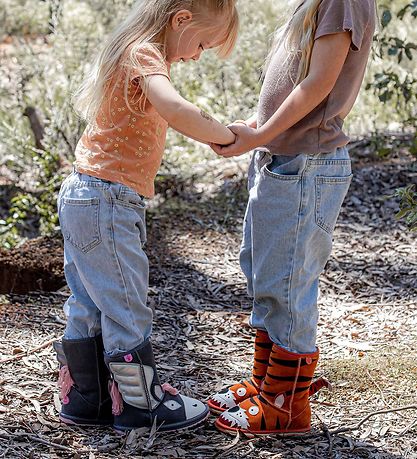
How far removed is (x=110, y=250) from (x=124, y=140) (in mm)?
339

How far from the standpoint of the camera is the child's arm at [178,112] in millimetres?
2385

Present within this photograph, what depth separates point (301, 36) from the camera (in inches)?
96.6

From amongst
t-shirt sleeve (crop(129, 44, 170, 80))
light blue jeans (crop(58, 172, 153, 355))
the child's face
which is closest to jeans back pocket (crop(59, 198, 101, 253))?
light blue jeans (crop(58, 172, 153, 355))

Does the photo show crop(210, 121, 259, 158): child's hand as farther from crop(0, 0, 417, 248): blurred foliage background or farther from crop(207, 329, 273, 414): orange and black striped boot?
crop(0, 0, 417, 248): blurred foliage background

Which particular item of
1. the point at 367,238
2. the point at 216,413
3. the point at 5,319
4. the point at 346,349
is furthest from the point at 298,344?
the point at 367,238

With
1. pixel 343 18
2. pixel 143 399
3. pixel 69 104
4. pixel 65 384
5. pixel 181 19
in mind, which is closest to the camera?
pixel 343 18

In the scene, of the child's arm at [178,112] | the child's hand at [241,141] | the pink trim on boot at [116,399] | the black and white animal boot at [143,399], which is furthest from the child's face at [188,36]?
the pink trim on boot at [116,399]

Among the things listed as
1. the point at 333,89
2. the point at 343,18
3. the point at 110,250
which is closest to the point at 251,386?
the point at 110,250

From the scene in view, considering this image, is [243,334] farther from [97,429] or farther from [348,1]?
[348,1]

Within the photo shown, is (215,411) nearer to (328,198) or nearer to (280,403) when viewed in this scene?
(280,403)

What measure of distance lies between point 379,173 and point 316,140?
120 inches

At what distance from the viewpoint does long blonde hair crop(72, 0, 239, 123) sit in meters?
2.47

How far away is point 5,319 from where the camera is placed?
3.66 m

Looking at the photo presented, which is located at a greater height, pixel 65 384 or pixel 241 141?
pixel 241 141
